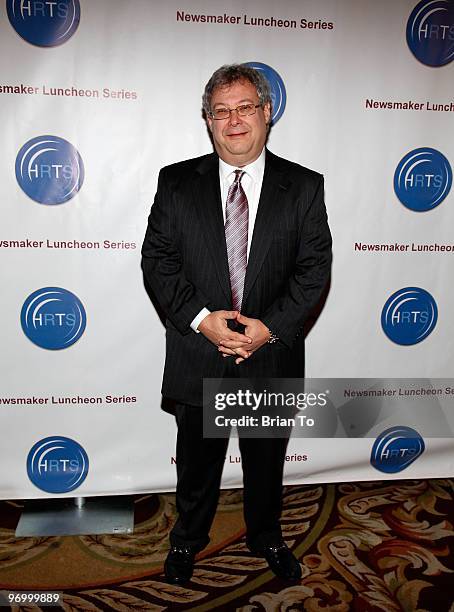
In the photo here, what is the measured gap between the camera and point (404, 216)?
2.76 meters

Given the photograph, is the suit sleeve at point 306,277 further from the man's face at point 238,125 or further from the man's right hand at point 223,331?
the man's face at point 238,125

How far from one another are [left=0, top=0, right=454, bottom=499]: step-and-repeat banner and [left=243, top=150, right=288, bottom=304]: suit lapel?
61cm

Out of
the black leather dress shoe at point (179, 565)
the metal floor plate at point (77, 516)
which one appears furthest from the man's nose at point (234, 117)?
the metal floor plate at point (77, 516)

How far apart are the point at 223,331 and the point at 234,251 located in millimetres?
293

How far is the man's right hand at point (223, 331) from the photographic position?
204cm

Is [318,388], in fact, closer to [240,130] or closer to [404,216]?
[404,216]

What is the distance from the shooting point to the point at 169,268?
6.92ft

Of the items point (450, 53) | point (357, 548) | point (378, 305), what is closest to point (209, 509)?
point (357, 548)

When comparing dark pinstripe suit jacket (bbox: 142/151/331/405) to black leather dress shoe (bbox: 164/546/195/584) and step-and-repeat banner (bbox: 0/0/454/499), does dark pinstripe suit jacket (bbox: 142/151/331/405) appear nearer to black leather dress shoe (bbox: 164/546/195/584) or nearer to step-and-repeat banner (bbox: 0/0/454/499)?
step-and-repeat banner (bbox: 0/0/454/499)

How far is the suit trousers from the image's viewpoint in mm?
2246

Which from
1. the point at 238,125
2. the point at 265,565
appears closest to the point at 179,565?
the point at 265,565

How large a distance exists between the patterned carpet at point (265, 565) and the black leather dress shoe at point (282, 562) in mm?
38

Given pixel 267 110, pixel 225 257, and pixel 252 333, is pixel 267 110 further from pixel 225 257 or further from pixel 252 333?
pixel 252 333

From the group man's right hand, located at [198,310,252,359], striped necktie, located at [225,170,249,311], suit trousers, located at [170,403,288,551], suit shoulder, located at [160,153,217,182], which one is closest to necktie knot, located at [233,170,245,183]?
striped necktie, located at [225,170,249,311]
